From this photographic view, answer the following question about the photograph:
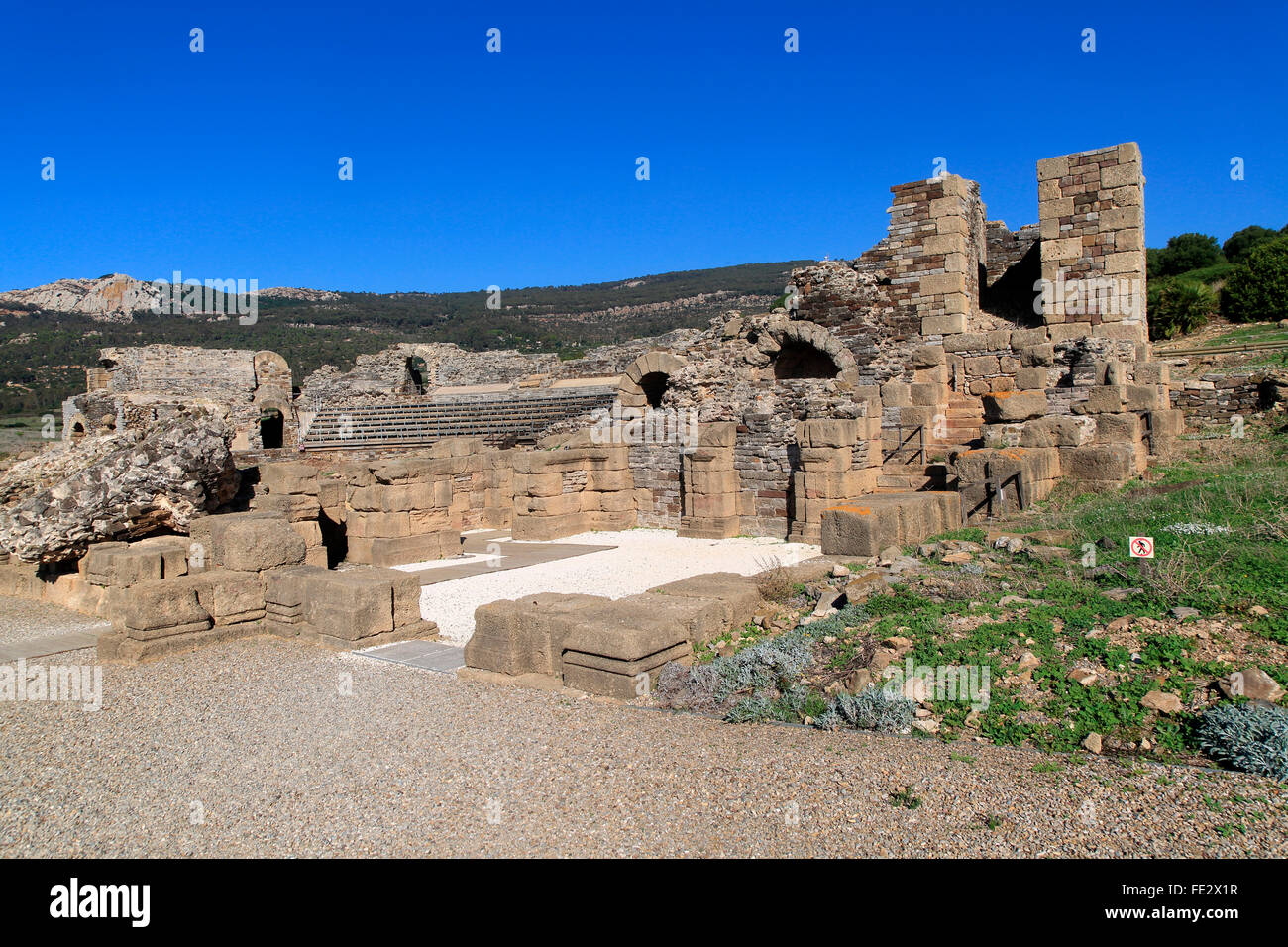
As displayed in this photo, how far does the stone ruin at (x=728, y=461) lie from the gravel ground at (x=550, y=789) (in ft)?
3.09

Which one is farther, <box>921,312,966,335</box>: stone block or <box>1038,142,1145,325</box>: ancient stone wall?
<box>921,312,966,335</box>: stone block

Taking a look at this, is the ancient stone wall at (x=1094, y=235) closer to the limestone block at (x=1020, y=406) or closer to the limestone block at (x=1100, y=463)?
the limestone block at (x=1020, y=406)

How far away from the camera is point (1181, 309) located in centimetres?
2298

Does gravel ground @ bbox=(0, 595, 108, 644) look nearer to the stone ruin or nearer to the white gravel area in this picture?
the stone ruin

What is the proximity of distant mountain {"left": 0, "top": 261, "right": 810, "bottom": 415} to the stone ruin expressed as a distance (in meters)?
31.2

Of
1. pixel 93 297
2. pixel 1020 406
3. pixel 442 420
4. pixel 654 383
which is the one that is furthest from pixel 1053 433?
pixel 93 297

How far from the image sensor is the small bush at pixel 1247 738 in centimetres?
347

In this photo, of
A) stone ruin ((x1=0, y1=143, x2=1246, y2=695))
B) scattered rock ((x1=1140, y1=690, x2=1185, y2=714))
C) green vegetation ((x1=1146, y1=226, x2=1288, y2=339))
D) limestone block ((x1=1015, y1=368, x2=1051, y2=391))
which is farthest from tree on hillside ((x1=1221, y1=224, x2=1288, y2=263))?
scattered rock ((x1=1140, y1=690, x2=1185, y2=714))

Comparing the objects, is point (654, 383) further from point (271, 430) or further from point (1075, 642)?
point (271, 430)

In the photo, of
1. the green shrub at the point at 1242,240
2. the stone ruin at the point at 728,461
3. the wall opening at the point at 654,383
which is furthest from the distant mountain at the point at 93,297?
the green shrub at the point at 1242,240

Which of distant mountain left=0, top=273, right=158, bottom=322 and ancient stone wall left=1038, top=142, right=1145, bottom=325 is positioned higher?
distant mountain left=0, top=273, right=158, bottom=322

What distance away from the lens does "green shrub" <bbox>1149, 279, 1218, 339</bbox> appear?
74.9 ft

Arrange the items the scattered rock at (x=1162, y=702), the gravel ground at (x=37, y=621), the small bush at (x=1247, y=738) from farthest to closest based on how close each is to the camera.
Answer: the gravel ground at (x=37, y=621) < the scattered rock at (x=1162, y=702) < the small bush at (x=1247, y=738)

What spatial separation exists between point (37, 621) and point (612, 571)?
5.99m
